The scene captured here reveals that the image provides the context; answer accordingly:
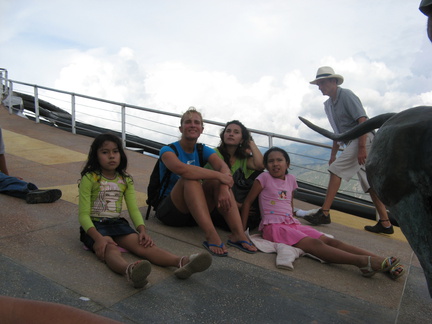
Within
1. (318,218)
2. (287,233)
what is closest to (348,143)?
(318,218)

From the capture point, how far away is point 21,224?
3.32m

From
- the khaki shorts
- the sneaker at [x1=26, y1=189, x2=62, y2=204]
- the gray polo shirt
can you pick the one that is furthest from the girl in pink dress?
the sneaker at [x1=26, y1=189, x2=62, y2=204]

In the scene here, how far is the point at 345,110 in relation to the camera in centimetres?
434

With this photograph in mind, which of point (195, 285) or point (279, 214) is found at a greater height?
point (279, 214)

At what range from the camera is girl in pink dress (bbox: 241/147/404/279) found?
→ 296 cm

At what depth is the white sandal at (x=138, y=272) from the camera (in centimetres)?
234

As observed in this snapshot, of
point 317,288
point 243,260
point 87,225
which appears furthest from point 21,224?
point 317,288

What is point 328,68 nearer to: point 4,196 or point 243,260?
point 243,260

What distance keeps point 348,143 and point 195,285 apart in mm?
2754

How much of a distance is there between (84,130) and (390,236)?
856cm

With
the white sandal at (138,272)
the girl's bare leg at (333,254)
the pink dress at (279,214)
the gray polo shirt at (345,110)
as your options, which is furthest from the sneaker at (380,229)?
the white sandal at (138,272)

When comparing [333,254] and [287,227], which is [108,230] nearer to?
[287,227]

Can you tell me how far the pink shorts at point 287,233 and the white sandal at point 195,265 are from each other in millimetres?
1051

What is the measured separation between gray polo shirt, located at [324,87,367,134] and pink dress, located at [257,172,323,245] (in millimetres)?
1135
